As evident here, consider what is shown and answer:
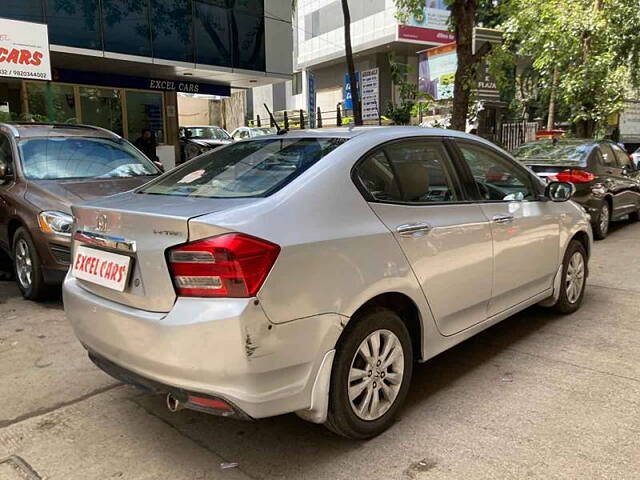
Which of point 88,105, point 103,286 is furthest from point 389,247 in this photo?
point 88,105

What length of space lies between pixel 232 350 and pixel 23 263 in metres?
4.07

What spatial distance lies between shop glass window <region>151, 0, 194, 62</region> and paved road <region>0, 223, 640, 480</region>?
11.9m

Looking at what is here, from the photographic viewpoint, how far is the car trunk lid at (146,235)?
7.89 ft

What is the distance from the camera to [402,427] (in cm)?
300

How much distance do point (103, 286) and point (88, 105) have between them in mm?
14764

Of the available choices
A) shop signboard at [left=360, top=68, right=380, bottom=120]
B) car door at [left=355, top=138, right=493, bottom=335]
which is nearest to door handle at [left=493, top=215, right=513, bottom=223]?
car door at [left=355, top=138, right=493, bottom=335]

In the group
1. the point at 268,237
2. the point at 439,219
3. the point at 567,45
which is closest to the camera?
the point at 268,237

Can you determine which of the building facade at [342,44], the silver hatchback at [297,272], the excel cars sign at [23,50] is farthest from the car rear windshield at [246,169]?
the building facade at [342,44]

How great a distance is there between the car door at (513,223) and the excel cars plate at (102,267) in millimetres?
2238

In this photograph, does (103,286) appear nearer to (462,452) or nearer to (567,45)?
(462,452)

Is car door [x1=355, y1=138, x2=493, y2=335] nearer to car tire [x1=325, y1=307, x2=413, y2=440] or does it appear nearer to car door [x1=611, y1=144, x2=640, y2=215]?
car tire [x1=325, y1=307, x2=413, y2=440]

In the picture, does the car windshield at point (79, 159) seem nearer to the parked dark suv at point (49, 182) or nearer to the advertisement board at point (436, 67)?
the parked dark suv at point (49, 182)

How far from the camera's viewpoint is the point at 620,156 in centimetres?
952

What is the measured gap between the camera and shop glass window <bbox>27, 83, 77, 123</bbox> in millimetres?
14477
